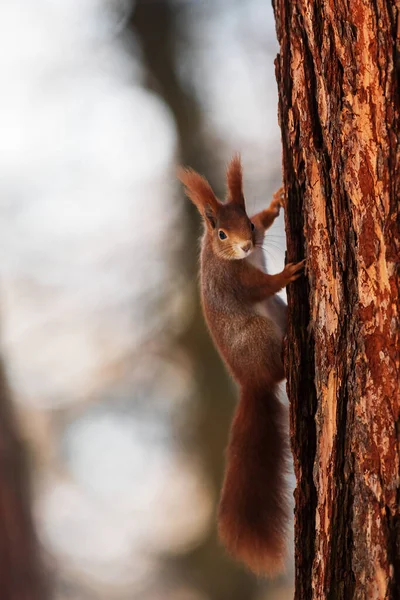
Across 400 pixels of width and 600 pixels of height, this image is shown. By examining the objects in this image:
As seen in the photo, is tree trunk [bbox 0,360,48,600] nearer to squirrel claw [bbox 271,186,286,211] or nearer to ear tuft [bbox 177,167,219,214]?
ear tuft [bbox 177,167,219,214]

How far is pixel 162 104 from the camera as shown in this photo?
4.70 metres

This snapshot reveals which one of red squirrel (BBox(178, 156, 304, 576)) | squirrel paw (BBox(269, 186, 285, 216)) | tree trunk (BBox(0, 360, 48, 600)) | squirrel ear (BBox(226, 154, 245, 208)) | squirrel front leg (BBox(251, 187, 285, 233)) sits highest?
squirrel ear (BBox(226, 154, 245, 208))

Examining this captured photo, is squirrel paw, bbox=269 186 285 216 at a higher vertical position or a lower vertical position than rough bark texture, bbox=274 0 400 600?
higher

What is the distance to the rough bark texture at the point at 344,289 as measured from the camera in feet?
4.38

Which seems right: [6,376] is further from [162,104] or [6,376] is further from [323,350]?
[323,350]

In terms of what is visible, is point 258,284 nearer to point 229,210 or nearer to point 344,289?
point 229,210

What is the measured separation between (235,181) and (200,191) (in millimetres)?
141

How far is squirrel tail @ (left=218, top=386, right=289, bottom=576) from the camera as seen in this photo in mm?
1992

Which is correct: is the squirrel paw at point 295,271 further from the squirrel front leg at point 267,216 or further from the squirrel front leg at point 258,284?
the squirrel front leg at point 267,216

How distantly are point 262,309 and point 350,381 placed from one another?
918 millimetres

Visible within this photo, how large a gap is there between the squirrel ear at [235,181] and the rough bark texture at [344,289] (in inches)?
23.6

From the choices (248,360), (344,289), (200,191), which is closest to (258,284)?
(248,360)

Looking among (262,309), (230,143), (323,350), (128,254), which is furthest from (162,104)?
(323,350)

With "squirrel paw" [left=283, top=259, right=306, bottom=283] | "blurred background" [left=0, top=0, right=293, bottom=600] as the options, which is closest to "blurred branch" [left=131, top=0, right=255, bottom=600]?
"blurred background" [left=0, top=0, right=293, bottom=600]
